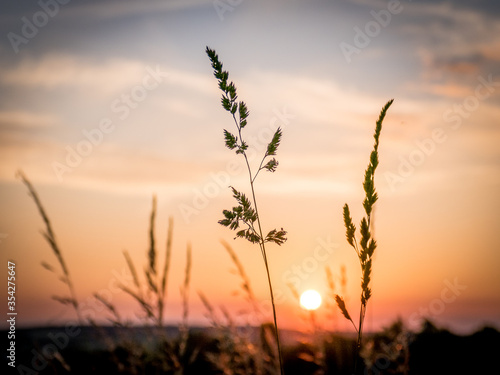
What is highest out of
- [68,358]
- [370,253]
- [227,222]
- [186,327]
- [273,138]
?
Result: [273,138]

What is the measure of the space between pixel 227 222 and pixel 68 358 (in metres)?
8.47

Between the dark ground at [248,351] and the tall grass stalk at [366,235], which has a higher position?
the tall grass stalk at [366,235]

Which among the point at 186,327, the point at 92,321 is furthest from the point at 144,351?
the point at 92,321

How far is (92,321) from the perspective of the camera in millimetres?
2465

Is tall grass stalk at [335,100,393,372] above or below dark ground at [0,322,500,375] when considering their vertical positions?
above

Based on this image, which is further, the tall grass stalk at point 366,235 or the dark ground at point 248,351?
the dark ground at point 248,351

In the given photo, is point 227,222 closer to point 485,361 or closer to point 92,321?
point 92,321

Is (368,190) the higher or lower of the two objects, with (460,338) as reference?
higher

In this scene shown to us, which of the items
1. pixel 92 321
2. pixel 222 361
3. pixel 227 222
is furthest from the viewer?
pixel 222 361

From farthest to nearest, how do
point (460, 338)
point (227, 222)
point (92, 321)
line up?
point (460, 338) < point (92, 321) < point (227, 222)

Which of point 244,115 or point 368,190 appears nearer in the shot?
point 368,190

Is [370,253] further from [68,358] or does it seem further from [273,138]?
[68,358]

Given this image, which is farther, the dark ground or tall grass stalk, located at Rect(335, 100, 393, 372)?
the dark ground

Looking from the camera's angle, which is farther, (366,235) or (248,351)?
(248,351)
